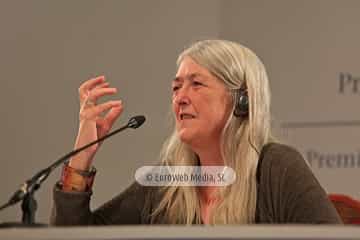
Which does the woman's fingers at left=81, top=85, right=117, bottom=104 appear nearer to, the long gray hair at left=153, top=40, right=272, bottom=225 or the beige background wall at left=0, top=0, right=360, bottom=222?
the long gray hair at left=153, top=40, right=272, bottom=225

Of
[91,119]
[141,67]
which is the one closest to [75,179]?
[91,119]

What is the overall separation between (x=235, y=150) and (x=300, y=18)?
43.2 inches

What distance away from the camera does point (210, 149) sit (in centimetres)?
177

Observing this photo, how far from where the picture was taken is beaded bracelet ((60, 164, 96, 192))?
5.62 feet

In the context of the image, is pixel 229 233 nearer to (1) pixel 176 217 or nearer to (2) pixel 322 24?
(1) pixel 176 217

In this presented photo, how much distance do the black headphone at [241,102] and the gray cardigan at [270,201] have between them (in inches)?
3.7

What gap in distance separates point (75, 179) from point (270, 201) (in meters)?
0.43

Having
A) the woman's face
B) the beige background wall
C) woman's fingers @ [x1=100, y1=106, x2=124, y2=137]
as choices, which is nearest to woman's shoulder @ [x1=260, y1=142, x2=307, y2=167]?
the woman's face

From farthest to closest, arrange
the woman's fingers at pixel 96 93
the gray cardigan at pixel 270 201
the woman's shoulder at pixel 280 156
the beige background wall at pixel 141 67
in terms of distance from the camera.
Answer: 1. the beige background wall at pixel 141 67
2. the woman's fingers at pixel 96 93
3. the woman's shoulder at pixel 280 156
4. the gray cardigan at pixel 270 201

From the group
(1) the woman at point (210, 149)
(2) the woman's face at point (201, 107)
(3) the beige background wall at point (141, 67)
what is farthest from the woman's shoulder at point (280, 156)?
(3) the beige background wall at point (141, 67)

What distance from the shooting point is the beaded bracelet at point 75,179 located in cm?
171

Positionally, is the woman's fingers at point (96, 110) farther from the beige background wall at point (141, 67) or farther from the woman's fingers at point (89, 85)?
the beige background wall at point (141, 67)

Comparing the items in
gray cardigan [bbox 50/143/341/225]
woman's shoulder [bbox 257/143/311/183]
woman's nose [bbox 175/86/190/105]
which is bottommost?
gray cardigan [bbox 50/143/341/225]

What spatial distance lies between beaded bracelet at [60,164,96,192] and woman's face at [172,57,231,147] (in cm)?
23
